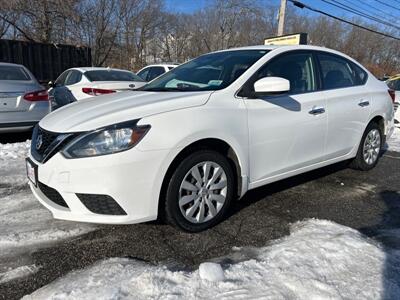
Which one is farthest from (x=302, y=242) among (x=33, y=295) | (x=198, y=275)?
(x=33, y=295)

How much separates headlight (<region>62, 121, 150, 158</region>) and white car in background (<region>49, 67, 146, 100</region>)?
15.1 feet

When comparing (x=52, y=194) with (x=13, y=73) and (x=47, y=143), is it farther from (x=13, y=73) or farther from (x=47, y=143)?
(x=13, y=73)

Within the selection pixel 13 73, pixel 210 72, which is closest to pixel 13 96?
pixel 13 73

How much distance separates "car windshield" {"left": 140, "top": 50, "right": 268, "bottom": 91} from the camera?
360 centimetres

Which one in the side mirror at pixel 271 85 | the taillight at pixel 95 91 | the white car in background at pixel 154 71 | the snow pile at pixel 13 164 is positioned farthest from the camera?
the white car in background at pixel 154 71

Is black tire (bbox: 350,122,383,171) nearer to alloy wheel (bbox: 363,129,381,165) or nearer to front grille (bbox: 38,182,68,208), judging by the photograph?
alloy wheel (bbox: 363,129,381,165)

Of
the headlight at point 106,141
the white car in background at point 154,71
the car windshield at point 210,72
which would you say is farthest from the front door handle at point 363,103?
the white car in background at point 154,71

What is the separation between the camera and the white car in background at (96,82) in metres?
7.68

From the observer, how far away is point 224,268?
8.80 feet

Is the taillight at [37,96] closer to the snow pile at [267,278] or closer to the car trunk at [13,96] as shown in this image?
the car trunk at [13,96]

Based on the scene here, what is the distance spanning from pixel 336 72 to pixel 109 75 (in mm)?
5734

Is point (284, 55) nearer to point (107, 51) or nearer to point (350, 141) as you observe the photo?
point (350, 141)

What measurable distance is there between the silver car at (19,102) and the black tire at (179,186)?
14.8 ft

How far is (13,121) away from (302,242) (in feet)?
17.6
